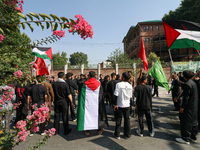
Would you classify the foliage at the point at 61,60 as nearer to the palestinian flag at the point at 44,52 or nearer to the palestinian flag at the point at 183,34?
the palestinian flag at the point at 44,52

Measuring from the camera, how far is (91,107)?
14.6 ft

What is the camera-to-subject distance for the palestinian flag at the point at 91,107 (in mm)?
4336

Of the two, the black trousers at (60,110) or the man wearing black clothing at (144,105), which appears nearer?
the man wearing black clothing at (144,105)

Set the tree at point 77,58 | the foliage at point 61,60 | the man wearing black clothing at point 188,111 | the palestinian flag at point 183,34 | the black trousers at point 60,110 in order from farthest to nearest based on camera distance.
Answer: the tree at point 77,58
the foliage at point 61,60
the palestinian flag at point 183,34
the black trousers at point 60,110
the man wearing black clothing at point 188,111

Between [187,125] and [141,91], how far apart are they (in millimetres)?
1495

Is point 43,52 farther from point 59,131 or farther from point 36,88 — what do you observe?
point 59,131

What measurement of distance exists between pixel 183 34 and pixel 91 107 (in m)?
4.45

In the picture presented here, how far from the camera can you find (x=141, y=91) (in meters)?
4.30

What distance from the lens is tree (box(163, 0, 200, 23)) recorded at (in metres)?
30.2

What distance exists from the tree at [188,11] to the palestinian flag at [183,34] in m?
31.2

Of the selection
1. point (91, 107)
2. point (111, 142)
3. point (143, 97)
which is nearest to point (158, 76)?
point (143, 97)

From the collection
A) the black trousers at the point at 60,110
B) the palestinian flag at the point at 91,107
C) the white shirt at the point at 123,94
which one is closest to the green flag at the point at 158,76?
the white shirt at the point at 123,94

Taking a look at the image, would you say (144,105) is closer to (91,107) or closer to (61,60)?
(91,107)

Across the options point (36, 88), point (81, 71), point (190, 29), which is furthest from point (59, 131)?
point (81, 71)
